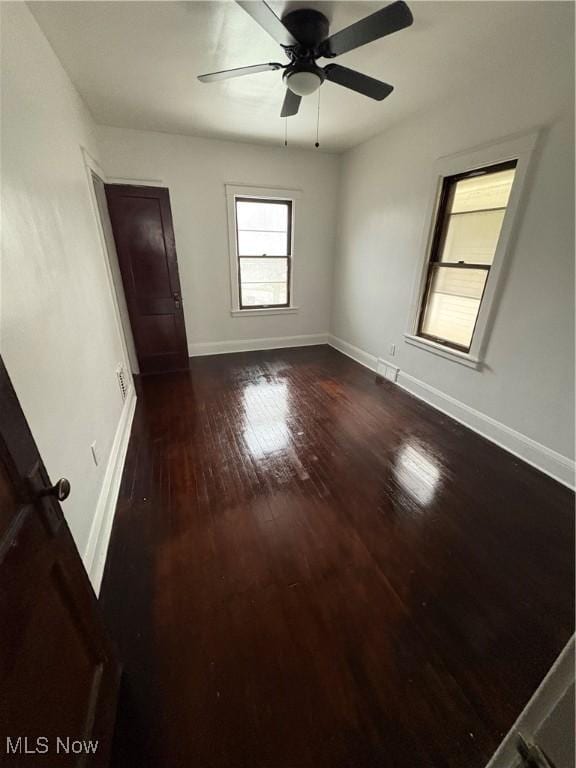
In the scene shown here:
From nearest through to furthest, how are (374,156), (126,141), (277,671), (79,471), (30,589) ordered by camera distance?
(30,589) < (277,671) < (79,471) < (126,141) < (374,156)

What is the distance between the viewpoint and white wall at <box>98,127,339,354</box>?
3.55m

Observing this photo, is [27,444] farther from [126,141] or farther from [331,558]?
[126,141]

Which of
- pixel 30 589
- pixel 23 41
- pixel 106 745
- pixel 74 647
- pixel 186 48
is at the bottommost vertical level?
pixel 106 745

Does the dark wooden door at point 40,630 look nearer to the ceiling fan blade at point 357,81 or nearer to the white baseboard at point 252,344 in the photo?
the ceiling fan blade at point 357,81

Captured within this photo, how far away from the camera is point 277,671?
117cm

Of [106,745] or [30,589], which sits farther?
[106,745]

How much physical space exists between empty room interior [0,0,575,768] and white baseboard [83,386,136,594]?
0.09 feet

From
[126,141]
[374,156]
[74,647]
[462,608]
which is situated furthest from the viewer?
[374,156]

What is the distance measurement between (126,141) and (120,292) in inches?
64.0

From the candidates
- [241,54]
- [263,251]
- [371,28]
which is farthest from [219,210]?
[371,28]

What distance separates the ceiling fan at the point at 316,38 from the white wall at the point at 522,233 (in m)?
0.93

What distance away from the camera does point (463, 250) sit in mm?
2818

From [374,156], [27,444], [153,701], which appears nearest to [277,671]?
[153,701]

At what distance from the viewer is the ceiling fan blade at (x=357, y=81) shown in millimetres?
1905
